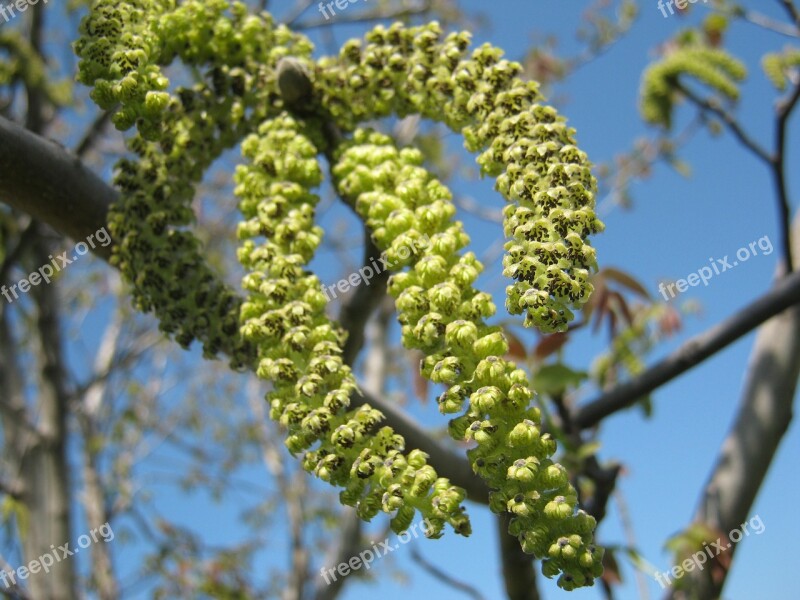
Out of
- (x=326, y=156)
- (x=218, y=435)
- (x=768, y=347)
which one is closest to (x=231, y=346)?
(x=326, y=156)

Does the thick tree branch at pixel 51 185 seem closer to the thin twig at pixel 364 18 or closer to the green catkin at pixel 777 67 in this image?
the green catkin at pixel 777 67

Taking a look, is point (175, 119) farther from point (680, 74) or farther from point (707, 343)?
point (680, 74)

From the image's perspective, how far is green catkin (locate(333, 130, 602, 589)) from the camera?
2.98 ft

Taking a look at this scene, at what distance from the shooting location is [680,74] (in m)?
2.74

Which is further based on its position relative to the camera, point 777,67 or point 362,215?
point 777,67

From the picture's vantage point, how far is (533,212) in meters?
1.00

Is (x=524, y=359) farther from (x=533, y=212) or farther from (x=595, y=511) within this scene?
(x=533, y=212)

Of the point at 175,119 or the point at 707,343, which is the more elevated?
the point at 707,343

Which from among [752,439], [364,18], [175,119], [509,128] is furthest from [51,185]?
[364,18]

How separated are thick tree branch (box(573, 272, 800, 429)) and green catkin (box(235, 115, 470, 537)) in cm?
124

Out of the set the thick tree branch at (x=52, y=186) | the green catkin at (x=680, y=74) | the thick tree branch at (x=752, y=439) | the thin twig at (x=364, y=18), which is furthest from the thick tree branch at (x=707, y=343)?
the thin twig at (x=364, y=18)

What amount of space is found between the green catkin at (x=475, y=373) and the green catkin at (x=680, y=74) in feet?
6.08

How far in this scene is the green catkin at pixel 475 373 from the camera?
0.91 meters

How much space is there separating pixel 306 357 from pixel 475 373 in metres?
0.27
